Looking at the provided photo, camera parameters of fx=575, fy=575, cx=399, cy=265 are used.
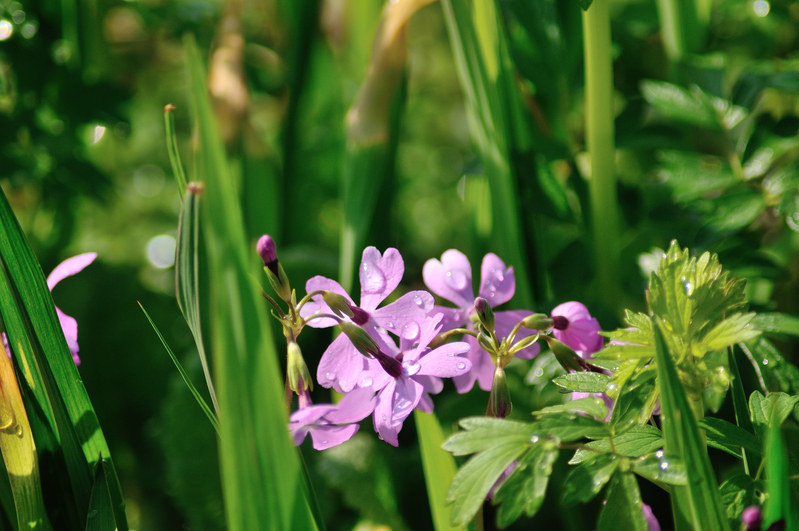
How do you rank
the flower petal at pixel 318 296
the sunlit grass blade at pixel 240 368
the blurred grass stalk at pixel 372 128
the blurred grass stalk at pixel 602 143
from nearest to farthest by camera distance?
1. the sunlit grass blade at pixel 240 368
2. the flower petal at pixel 318 296
3. the blurred grass stalk at pixel 602 143
4. the blurred grass stalk at pixel 372 128

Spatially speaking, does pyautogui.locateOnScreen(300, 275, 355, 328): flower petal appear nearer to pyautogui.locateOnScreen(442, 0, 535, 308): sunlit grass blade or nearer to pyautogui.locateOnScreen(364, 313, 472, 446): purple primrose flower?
pyautogui.locateOnScreen(364, 313, 472, 446): purple primrose flower

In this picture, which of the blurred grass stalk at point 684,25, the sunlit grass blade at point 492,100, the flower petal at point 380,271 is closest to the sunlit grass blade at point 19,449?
the flower petal at point 380,271

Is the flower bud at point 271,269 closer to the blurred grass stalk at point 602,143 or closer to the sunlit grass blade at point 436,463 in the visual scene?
the sunlit grass blade at point 436,463

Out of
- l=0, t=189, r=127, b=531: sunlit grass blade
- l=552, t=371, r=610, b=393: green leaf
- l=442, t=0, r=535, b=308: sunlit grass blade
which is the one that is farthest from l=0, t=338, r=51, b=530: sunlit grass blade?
l=442, t=0, r=535, b=308: sunlit grass blade

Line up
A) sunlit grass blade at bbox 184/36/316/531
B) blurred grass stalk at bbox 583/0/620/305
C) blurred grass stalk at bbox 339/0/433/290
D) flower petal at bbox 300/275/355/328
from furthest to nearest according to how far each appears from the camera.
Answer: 1. blurred grass stalk at bbox 339/0/433/290
2. blurred grass stalk at bbox 583/0/620/305
3. flower petal at bbox 300/275/355/328
4. sunlit grass blade at bbox 184/36/316/531

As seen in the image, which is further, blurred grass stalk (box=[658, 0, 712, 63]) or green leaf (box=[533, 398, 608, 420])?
blurred grass stalk (box=[658, 0, 712, 63])

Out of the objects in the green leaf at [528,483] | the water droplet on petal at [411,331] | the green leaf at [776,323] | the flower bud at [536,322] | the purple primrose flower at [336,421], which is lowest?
the green leaf at [528,483]

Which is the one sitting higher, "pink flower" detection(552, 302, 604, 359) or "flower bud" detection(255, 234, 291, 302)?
"flower bud" detection(255, 234, 291, 302)
